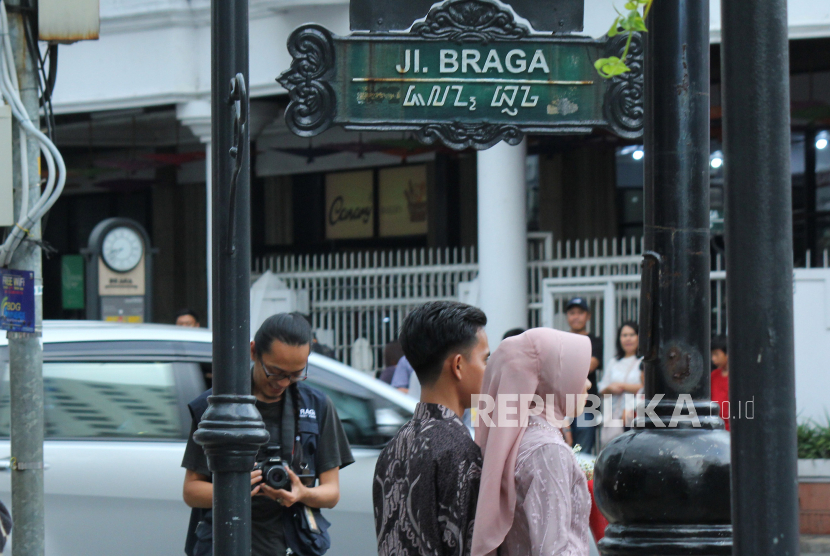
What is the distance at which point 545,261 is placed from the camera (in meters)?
11.9

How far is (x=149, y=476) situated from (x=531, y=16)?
10.7ft

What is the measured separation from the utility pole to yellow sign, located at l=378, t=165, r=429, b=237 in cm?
1196

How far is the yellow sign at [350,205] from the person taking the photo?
56.2 ft

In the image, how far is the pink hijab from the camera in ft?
8.73

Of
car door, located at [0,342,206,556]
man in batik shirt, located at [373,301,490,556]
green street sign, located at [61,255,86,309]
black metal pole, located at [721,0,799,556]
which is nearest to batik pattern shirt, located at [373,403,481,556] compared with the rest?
man in batik shirt, located at [373,301,490,556]

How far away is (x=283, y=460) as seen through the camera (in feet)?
13.1

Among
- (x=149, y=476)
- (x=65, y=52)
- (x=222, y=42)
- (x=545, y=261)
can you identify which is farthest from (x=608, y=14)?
(x=222, y=42)

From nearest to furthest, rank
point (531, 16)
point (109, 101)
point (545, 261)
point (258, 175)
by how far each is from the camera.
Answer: point (531, 16) < point (545, 261) < point (109, 101) < point (258, 175)

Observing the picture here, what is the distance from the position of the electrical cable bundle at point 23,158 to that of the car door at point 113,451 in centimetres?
120

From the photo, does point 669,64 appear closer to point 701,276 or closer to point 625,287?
point 701,276

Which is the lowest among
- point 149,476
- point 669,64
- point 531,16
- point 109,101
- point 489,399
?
point 149,476

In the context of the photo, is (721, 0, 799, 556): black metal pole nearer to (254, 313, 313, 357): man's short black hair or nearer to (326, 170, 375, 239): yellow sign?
(254, 313, 313, 357): man's short black hair

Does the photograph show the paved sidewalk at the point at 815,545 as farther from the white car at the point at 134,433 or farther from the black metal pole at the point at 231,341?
the black metal pole at the point at 231,341

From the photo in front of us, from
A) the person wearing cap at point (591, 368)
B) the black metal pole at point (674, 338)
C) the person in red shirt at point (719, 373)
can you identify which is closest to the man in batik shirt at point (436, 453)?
the black metal pole at point (674, 338)
